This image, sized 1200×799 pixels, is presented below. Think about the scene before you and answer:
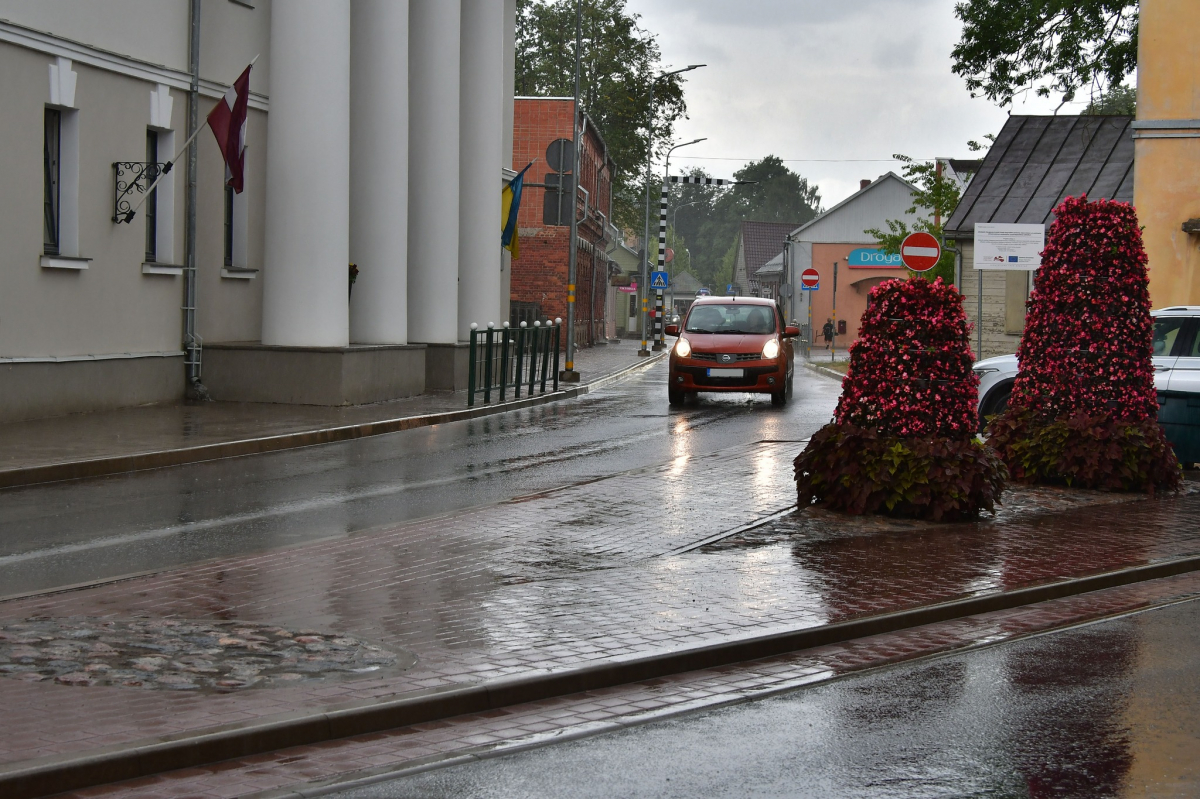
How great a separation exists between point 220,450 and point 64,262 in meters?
4.35

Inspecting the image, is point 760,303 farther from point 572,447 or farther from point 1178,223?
point 572,447

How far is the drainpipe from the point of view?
66.3 ft

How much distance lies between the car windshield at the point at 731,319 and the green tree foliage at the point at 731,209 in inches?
4987

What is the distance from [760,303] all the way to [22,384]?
12883 millimetres

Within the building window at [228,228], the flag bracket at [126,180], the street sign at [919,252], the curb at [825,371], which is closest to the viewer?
the flag bracket at [126,180]

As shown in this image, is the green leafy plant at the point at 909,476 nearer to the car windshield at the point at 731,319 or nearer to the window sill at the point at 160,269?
the window sill at the point at 160,269

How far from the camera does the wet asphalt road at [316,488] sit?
9531 mm

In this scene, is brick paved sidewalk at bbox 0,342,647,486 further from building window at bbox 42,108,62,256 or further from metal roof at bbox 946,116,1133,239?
metal roof at bbox 946,116,1133,239

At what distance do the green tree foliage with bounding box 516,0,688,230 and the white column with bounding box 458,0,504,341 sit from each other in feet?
127

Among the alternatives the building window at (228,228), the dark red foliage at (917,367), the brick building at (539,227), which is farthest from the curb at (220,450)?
the brick building at (539,227)

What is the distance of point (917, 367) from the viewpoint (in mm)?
11141

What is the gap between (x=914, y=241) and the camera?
80.4 ft

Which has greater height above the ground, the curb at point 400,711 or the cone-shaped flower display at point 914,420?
the cone-shaped flower display at point 914,420

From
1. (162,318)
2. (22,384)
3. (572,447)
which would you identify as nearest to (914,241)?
(572,447)
